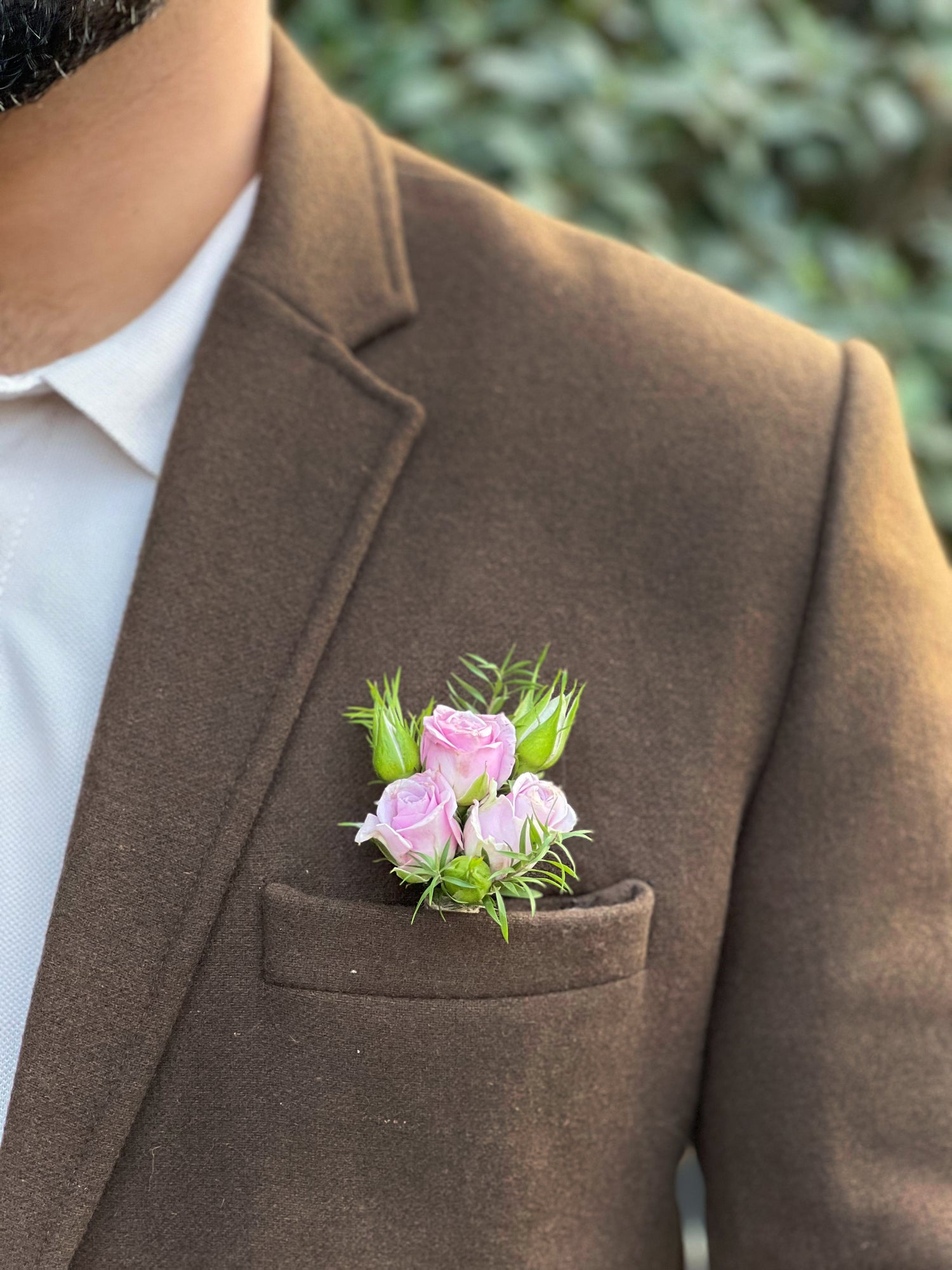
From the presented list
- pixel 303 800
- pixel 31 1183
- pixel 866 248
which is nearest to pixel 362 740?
pixel 303 800

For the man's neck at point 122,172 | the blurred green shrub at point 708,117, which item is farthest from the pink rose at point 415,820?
the blurred green shrub at point 708,117

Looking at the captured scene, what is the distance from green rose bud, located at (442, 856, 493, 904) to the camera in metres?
0.81

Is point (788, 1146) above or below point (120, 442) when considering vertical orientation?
below

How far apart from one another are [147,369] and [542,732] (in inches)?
18.5

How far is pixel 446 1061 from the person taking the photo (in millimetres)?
875

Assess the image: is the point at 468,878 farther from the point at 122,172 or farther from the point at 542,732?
the point at 122,172

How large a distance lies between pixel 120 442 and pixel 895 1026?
811 mm

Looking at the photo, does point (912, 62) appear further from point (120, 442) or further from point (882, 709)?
point (120, 442)

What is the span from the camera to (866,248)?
2.34 meters

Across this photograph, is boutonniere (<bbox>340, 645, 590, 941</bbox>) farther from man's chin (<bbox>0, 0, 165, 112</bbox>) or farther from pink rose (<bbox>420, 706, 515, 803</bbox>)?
man's chin (<bbox>0, 0, 165, 112</bbox>)

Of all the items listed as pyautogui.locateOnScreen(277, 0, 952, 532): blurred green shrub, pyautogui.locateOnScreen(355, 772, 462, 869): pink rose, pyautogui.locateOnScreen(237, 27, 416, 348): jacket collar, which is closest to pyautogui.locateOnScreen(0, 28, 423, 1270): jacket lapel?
pyautogui.locateOnScreen(237, 27, 416, 348): jacket collar

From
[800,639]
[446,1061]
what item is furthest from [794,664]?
[446,1061]

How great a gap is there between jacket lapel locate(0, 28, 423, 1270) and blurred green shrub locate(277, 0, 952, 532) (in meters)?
1.15

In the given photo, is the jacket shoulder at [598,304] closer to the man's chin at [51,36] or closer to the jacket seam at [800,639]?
the jacket seam at [800,639]
